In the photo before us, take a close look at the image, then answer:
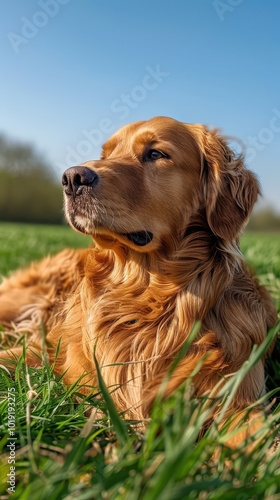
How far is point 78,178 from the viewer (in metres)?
2.62

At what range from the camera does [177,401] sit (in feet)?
5.43

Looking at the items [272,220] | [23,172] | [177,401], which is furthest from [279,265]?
[272,220]

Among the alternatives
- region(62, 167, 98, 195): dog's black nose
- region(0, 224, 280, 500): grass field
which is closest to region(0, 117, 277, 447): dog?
region(62, 167, 98, 195): dog's black nose

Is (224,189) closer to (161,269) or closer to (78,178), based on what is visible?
(161,269)

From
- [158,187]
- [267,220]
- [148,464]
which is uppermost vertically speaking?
[158,187]

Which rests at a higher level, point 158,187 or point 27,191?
point 158,187

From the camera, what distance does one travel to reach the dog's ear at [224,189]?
2.84m

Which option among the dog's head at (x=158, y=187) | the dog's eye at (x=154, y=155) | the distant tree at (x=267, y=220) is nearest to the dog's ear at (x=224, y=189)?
the dog's head at (x=158, y=187)

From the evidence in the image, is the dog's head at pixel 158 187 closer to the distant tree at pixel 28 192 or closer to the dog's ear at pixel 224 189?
the dog's ear at pixel 224 189

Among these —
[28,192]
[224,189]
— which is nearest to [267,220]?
[28,192]

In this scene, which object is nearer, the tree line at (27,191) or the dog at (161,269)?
the dog at (161,269)

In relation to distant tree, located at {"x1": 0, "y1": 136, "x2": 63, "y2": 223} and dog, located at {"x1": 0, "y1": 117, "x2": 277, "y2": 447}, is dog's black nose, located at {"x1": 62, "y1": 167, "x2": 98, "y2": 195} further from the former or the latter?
distant tree, located at {"x1": 0, "y1": 136, "x2": 63, "y2": 223}

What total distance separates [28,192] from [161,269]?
112 ft

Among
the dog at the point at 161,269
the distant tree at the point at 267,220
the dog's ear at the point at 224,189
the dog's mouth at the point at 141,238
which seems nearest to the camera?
the dog at the point at 161,269
